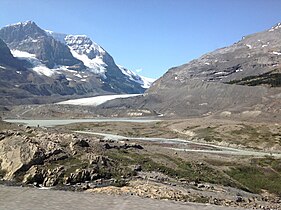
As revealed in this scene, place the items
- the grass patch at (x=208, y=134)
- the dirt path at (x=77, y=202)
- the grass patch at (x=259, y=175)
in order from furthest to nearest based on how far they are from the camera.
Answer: the grass patch at (x=208, y=134)
the grass patch at (x=259, y=175)
the dirt path at (x=77, y=202)

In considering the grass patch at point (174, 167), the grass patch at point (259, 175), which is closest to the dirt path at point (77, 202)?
the grass patch at point (174, 167)

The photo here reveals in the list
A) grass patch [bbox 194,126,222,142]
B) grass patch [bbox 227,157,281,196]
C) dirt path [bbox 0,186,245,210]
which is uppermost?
dirt path [bbox 0,186,245,210]

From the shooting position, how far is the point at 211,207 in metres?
34.5

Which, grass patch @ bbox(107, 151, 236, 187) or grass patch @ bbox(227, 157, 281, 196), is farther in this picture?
grass patch @ bbox(227, 157, 281, 196)

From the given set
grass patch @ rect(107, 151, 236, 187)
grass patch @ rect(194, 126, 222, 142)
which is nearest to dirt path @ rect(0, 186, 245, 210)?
grass patch @ rect(107, 151, 236, 187)

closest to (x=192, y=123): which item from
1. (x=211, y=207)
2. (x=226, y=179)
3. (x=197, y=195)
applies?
(x=226, y=179)

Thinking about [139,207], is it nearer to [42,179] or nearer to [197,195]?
[197,195]

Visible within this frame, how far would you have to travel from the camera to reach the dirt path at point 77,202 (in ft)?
104

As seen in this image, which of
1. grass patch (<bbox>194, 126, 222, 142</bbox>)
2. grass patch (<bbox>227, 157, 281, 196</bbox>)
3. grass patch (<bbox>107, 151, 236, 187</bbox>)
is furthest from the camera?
grass patch (<bbox>194, 126, 222, 142</bbox>)

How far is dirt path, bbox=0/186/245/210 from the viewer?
31.8 m

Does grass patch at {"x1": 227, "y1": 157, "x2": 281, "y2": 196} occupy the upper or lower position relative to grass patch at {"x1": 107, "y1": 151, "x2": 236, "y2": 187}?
lower

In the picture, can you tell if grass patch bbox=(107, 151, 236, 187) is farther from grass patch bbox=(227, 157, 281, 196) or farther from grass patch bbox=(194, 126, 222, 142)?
grass patch bbox=(194, 126, 222, 142)

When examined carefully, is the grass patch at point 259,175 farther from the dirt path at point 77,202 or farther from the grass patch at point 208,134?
the grass patch at point 208,134

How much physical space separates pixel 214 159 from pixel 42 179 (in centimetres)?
4151
